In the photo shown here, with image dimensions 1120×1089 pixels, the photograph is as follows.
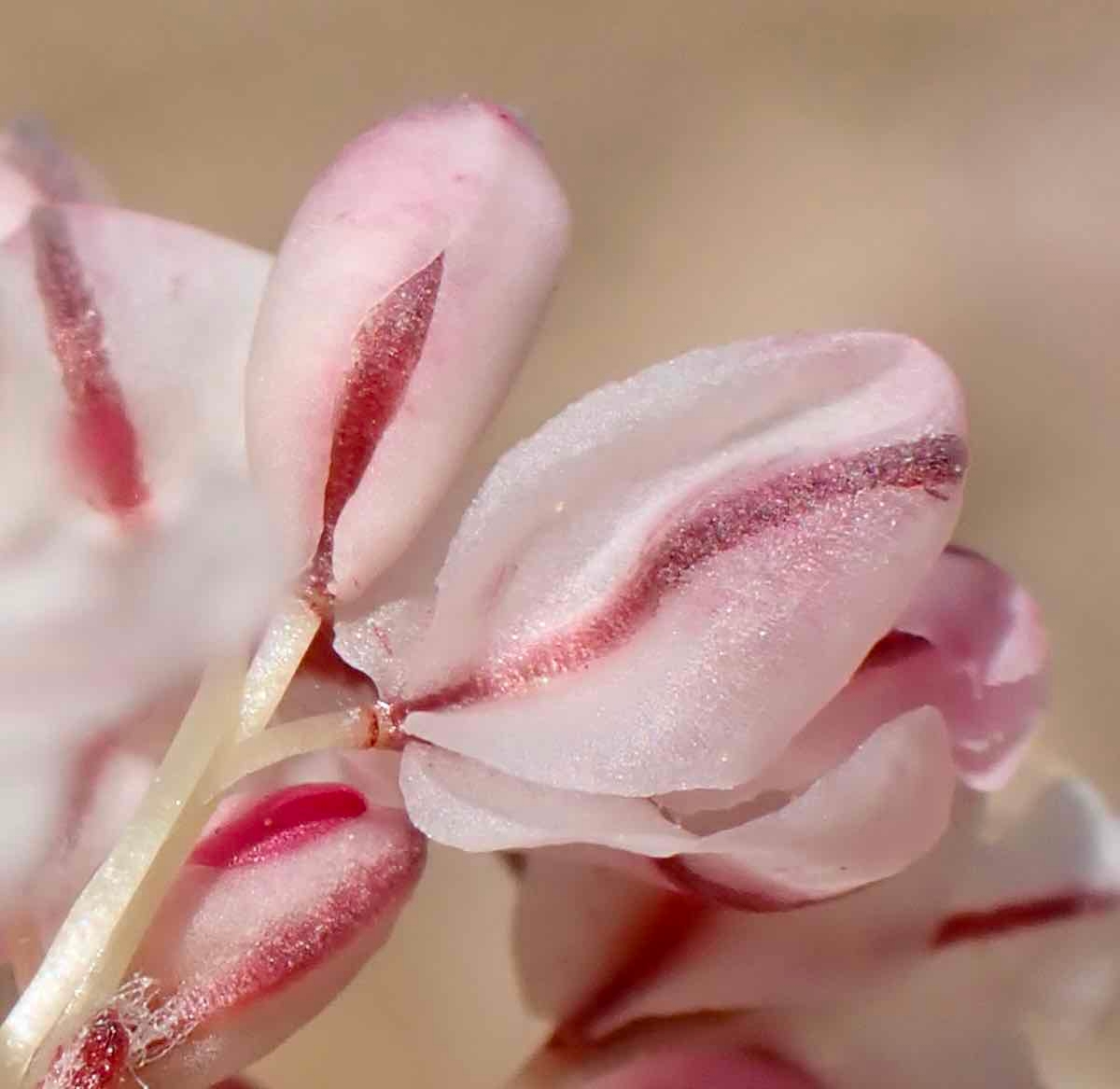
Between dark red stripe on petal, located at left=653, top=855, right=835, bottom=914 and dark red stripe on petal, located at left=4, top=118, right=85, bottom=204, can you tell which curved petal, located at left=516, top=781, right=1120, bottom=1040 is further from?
dark red stripe on petal, located at left=4, top=118, right=85, bottom=204

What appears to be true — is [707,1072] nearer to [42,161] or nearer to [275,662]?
[275,662]

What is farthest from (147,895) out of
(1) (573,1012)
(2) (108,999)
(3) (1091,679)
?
(3) (1091,679)

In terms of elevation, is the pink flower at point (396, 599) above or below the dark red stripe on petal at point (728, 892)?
above

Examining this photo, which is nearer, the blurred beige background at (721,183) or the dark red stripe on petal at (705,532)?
the dark red stripe on petal at (705,532)

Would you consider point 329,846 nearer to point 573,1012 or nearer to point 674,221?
point 573,1012

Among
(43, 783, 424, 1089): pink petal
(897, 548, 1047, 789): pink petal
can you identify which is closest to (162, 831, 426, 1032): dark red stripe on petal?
(43, 783, 424, 1089): pink petal

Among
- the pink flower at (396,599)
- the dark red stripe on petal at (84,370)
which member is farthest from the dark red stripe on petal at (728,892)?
the dark red stripe on petal at (84,370)

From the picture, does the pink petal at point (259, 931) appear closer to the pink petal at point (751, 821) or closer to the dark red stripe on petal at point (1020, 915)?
the pink petal at point (751, 821)
